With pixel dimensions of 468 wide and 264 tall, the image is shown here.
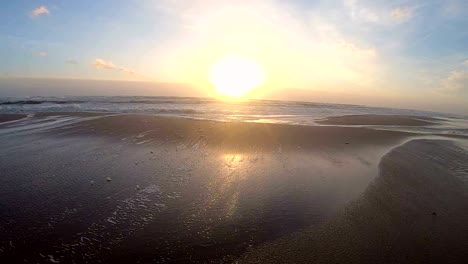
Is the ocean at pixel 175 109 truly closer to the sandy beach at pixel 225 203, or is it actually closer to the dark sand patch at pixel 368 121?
the dark sand patch at pixel 368 121

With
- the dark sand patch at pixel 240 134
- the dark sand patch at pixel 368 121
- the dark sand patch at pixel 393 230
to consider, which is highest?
the dark sand patch at pixel 368 121

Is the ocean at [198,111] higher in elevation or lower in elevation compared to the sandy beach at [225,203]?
higher

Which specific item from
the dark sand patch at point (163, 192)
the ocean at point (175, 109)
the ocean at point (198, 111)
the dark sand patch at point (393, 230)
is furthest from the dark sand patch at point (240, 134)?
the dark sand patch at point (393, 230)

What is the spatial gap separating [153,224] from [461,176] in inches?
359

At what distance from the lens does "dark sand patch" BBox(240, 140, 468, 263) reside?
13.8 ft

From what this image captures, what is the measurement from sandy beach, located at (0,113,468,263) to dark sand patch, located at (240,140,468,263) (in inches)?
0.9

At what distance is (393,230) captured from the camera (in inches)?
200

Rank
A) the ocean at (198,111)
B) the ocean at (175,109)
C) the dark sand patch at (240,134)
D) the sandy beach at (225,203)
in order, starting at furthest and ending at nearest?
the ocean at (175,109) < the ocean at (198,111) < the dark sand patch at (240,134) < the sandy beach at (225,203)

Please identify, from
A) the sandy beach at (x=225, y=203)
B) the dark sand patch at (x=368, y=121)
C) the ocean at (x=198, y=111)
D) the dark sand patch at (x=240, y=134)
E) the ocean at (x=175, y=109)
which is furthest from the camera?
the ocean at (x=175, y=109)

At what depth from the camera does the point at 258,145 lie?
39.0ft

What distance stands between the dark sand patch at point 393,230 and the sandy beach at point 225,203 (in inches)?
0.9

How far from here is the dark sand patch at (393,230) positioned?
13.8ft

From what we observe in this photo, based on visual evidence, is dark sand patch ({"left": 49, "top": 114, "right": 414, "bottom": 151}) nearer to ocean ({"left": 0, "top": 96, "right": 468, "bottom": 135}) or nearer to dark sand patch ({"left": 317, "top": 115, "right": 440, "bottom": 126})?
ocean ({"left": 0, "top": 96, "right": 468, "bottom": 135})

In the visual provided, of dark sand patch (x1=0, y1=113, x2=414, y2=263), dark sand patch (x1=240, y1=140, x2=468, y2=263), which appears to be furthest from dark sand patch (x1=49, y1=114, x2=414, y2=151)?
dark sand patch (x1=240, y1=140, x2=468, y2=263)
